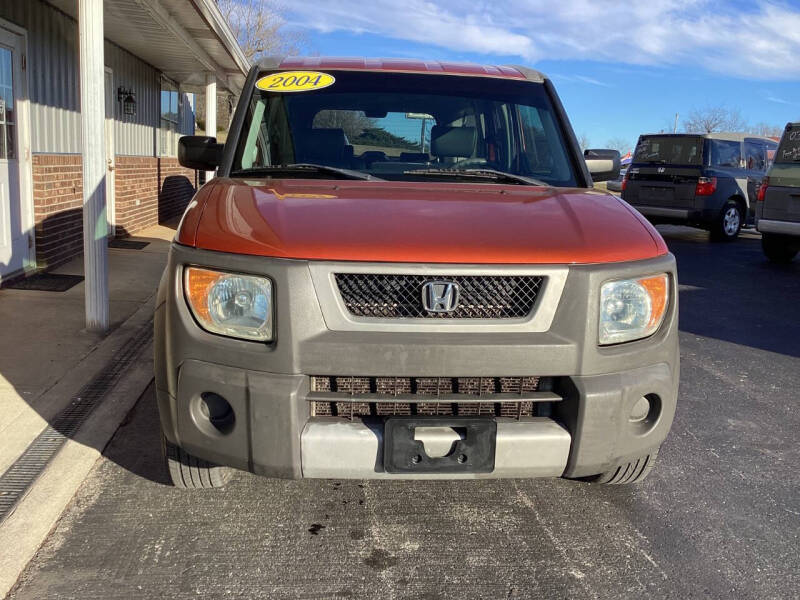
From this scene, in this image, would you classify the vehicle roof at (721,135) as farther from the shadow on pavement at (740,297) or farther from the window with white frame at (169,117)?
the window with white frame at (169,117)

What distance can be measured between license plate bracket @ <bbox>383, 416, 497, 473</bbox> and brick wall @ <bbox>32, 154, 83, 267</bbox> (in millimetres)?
6685

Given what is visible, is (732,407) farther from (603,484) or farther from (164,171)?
(164,171)

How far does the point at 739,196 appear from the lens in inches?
587

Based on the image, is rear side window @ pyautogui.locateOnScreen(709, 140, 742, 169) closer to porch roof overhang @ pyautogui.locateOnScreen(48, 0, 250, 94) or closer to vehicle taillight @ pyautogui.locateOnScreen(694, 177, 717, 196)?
vehicle taillight @ pyautogui.locateOnScreen(694, 177, 717, 196)

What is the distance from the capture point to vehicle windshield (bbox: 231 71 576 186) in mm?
3766

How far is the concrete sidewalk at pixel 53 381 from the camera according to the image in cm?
308

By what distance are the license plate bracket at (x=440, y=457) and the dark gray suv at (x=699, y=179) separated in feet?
43.0

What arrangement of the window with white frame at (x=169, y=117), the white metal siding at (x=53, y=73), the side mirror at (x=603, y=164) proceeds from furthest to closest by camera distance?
the window with white frame at (x=169, y=117) → the white metal siding at (x=53, y=73) → the side mirror at (x=603, y=164)

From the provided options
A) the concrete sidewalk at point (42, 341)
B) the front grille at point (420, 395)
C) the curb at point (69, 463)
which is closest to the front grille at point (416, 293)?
the front grille at point (420, 395)

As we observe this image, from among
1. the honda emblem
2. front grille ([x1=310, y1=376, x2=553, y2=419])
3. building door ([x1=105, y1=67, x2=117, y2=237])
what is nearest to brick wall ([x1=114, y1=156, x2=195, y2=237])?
building door ([x1=105, y1=67, x2=117, y2=237])

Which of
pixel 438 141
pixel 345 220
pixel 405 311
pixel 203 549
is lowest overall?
pixel 203 549

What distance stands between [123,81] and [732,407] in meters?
9.93

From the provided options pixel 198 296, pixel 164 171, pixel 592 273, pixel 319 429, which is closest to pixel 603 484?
pixel 592 273

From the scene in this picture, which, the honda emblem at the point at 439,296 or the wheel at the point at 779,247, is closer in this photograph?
the honda emblem at the point at 439,296
